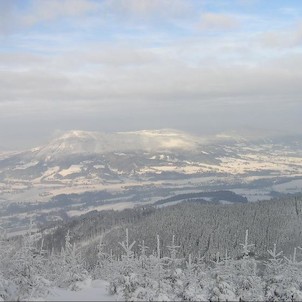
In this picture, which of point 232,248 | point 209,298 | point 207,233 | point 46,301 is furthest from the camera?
point 207,233

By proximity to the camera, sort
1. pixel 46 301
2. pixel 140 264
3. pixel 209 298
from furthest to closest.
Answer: pixel 140 264 < pixel 209 298 < pixel 46 301

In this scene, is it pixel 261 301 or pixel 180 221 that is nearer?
pixel 261 301

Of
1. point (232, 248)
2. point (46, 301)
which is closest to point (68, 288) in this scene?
point (46, 301)

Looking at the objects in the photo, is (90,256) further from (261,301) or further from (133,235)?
(261,301)

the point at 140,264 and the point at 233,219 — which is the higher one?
the point at 140,264

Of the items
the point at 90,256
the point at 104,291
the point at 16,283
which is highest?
the point at 16,283
